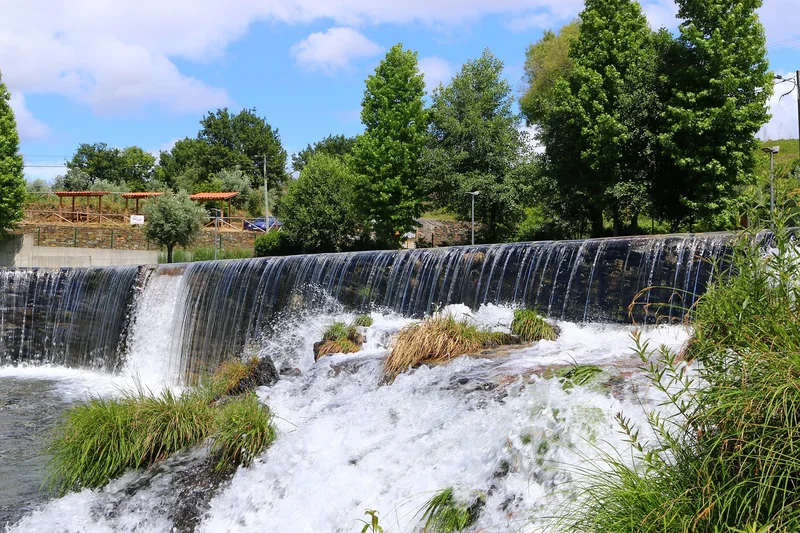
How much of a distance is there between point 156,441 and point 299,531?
2.08 m

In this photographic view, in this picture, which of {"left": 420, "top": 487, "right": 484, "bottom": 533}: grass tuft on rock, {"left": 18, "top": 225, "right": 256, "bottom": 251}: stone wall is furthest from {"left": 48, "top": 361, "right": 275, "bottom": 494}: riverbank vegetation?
{"left": 18, "top": 225, "right": 256, "bottom": 251}: stone wall

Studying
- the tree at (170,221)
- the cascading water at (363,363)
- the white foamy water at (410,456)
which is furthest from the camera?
the tree at (170,221)

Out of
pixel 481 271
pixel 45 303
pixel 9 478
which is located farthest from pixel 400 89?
pixel 9 478

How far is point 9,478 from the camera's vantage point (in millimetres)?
8078

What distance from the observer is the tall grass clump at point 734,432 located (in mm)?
3178

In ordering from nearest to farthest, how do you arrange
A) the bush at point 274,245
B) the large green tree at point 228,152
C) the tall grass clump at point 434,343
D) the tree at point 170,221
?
the tall grass clump at point 434,343
the tree at point 170,221
the bush at point 274,245
the large green tree at point 228,152

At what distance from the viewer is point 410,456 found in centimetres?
598

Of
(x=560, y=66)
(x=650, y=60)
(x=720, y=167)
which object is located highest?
(x=560, y=66)

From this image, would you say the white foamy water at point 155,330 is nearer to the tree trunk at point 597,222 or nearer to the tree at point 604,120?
the tree at point 604,120

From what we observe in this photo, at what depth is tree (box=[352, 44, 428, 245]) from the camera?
1364 inches

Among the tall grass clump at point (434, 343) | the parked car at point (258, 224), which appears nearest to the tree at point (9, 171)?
the parked car at point (258, 224)

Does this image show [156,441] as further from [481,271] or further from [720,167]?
[720,167]

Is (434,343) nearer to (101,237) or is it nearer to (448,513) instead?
(448,513)

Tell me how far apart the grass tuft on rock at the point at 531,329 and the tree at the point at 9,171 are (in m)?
30.4
